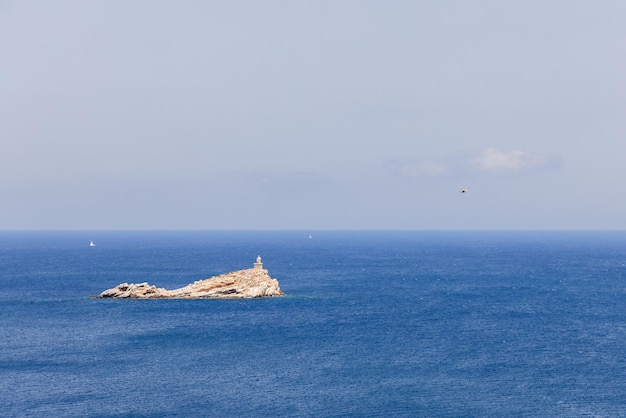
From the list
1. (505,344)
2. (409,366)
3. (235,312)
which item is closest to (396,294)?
(235,312)

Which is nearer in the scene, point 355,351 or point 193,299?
point 355,351

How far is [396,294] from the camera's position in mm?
138250

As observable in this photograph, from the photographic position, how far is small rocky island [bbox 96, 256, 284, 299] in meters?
128

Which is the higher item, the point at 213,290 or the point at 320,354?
the point at 213,290

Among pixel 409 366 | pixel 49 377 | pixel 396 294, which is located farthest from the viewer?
Answer: pixel 396 294

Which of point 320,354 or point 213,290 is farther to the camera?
point 213,290

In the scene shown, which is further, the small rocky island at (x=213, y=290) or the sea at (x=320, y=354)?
the small rocky island at (x=213, y=290)

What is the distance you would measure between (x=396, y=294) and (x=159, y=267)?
280 feet

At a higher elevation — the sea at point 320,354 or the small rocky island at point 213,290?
the small rocky island at point 213,290

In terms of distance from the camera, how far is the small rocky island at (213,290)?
127688 mm

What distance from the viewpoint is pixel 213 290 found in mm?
129125

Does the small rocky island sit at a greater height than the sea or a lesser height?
greater

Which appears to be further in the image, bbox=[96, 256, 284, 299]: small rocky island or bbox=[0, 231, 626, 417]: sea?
bbox=[96, 256, 284, 299]: small rocky island

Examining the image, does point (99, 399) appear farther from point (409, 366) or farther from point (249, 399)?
point (409, 366)
